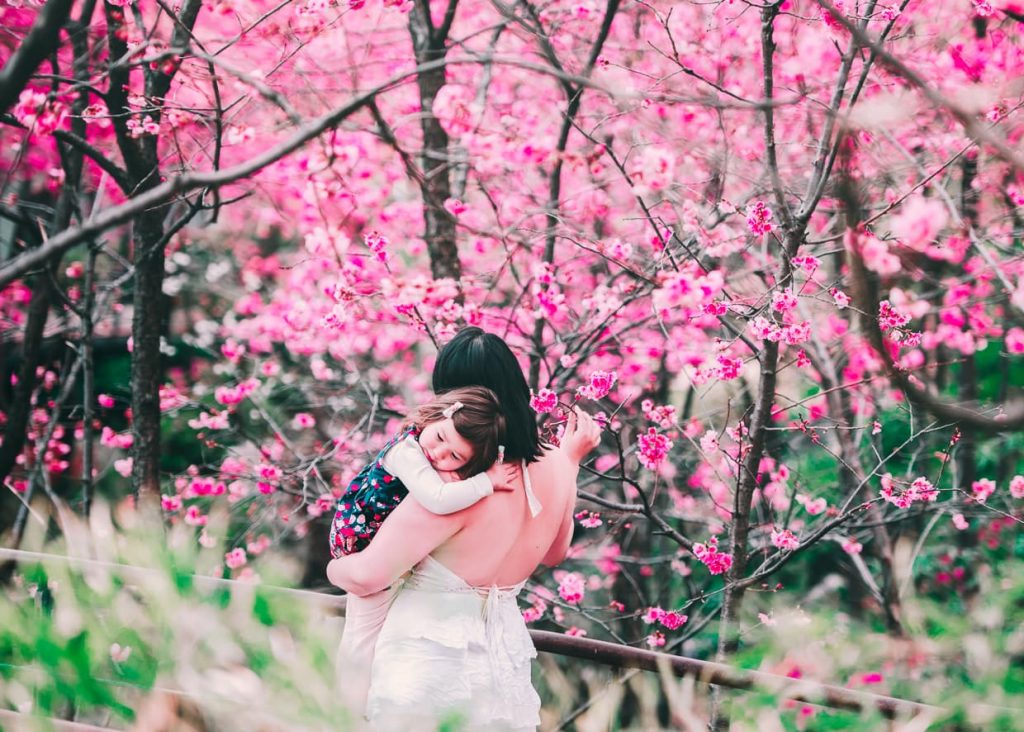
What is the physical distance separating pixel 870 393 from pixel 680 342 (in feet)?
4.03

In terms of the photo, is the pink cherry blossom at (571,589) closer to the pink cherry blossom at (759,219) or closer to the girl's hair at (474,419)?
the pink cherry blossom at (759,219)

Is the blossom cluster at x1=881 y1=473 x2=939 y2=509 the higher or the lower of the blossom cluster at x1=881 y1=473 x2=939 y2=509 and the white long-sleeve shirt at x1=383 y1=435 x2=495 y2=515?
the lower

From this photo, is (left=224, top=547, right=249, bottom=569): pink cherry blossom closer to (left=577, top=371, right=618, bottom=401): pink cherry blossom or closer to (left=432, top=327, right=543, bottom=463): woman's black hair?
(left=577, top=371, right=618, bottom=401): pink cherry blossom

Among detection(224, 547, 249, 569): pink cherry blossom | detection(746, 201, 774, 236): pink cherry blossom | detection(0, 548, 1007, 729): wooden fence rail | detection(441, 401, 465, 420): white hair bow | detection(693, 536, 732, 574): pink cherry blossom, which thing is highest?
detection(746, 201, 774, 236): pink cherry blossom

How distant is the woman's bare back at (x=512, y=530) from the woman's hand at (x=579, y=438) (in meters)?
0.05

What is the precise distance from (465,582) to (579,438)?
1.85ft

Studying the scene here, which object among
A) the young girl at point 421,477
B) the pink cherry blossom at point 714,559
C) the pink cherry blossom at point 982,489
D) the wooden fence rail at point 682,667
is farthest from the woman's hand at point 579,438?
the pink cherry blossom at point 982,489

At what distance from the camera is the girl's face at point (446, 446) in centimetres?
212

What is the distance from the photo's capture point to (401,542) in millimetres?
2121

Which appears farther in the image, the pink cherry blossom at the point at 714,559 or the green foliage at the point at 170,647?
the pink cherry blossom at the point at 714,559

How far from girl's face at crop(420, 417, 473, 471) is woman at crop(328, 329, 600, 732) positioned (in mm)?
132

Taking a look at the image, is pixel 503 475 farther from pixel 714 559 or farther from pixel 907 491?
pixel 907 491

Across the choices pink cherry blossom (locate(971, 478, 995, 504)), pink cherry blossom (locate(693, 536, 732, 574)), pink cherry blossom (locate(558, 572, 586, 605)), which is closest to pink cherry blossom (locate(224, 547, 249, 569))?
pink cherry blossom (locate(558, 572, 586, 605))

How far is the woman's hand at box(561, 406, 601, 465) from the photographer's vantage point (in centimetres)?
250
